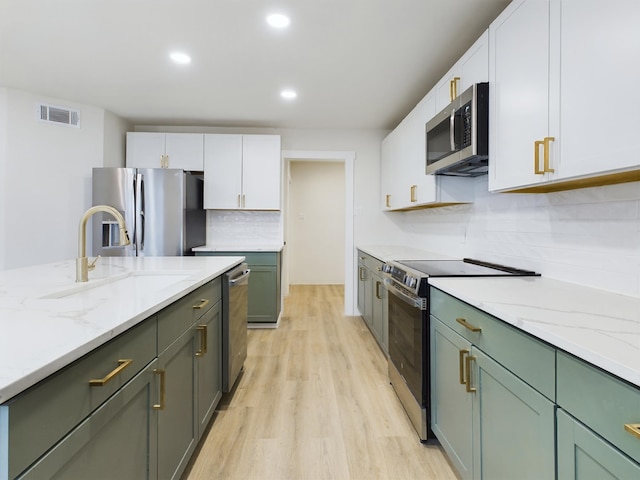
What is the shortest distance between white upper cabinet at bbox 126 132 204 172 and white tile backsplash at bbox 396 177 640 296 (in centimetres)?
305

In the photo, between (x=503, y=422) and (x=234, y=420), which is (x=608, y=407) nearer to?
(x=503, y=422)

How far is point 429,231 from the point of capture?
3.41m

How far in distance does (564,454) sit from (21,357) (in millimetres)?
1227

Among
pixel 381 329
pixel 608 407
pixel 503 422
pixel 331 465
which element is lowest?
pixel 331 465

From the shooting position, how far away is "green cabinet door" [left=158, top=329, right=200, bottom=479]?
1.21 metres

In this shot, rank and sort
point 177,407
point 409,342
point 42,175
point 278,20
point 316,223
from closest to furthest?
point 177,407 → point 409,342 → point 278,20 → point 42,175 → point 316,223

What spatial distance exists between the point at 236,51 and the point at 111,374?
2.36 metres

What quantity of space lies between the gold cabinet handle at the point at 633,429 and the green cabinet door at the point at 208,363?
1.49 meters

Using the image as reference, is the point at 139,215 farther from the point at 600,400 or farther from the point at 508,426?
the point at 600,400

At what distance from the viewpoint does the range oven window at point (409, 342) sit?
68.2 inches

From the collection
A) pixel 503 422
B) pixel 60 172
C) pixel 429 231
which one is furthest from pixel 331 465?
pixel 60 172

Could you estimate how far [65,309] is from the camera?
3.32 ft

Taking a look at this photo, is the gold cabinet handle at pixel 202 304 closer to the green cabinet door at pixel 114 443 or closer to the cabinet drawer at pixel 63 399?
the green cabinet door at pixel 114 443

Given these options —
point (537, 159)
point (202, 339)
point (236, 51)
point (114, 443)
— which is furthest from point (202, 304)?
point (236, 51)
